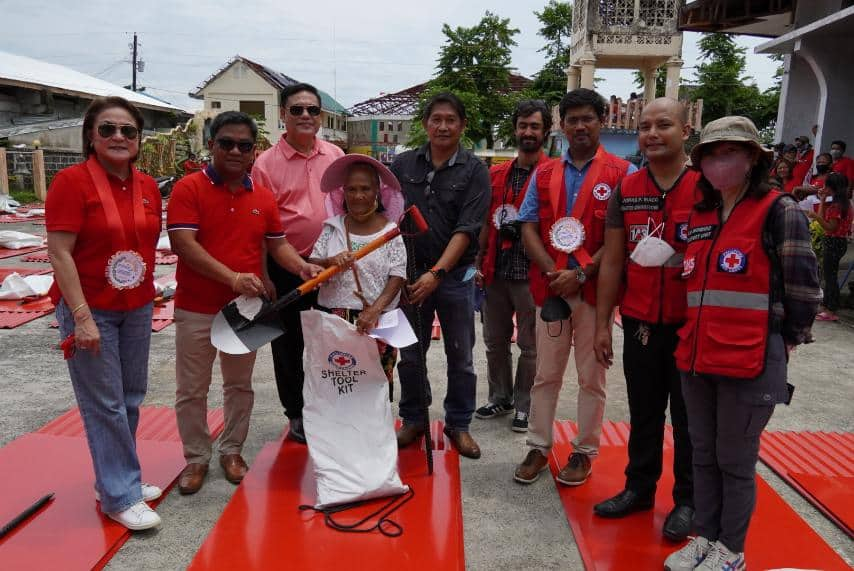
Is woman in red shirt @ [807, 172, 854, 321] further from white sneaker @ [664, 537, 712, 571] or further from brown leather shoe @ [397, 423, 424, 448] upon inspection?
white sneaker @ [664, 537, 712, 571]

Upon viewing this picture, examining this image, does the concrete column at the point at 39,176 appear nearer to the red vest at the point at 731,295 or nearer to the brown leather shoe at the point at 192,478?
the brown leather shoe at the point at 192,478

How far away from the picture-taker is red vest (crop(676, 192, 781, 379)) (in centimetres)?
221

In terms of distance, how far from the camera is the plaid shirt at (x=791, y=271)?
2145 mm

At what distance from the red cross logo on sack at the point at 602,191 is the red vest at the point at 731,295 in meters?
0.79

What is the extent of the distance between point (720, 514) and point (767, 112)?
31638mm

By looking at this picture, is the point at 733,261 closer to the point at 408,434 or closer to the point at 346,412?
the point at 346,412

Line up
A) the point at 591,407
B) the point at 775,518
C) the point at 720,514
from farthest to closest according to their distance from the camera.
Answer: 1. the point at 591,407
2. the point at 775,518
3. the point at 720,514

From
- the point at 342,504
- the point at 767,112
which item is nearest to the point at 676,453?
the point at 342,504

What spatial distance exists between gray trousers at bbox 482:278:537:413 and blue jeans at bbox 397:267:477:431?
0.47 m

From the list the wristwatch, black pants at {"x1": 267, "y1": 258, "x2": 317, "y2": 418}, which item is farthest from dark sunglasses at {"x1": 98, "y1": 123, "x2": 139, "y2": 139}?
the wristwatch

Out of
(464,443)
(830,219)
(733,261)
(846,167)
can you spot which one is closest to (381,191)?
(464,443)

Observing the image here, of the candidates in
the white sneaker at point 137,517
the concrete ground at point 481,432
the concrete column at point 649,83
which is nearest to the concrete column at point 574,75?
the concrete column at point 649,83

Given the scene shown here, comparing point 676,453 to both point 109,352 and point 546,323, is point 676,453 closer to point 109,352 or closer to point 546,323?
point 546,323

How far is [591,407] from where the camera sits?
3.27 meters
